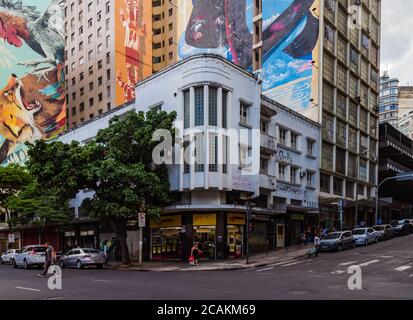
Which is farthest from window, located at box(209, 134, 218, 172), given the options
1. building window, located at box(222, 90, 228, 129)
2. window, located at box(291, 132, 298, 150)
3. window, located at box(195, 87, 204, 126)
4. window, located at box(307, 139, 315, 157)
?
window, located at box(307, 139, 315, 157)

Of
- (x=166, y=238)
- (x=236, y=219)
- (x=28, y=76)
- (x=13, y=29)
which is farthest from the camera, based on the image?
(x=13, y=29)

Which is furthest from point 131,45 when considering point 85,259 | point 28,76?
point 85,259

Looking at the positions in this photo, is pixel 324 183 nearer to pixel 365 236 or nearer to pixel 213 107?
pixel 365 236

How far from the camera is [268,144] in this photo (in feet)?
126

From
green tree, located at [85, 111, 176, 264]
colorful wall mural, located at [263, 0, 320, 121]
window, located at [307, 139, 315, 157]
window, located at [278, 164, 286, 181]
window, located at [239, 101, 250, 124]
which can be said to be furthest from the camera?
colorful wall mural, located at [263, 0, 320, 121]

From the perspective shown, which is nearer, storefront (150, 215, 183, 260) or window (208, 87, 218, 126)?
window (208, 87, 218, 126)

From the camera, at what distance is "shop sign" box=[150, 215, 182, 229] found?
35000mm

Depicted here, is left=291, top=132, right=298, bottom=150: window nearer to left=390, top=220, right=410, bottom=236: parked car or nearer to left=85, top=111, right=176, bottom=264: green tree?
left=390, top=220, right=410, bottom=236: parked car

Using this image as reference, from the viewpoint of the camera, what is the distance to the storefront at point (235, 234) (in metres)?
34.3

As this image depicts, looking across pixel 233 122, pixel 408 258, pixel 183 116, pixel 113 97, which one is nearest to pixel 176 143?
pixel 183 116

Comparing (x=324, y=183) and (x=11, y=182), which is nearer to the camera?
(x=11, y=182)

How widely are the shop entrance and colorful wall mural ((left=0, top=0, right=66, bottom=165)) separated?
5227cm

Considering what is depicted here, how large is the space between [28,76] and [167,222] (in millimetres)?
55523

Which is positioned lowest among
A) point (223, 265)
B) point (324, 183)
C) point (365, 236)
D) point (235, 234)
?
point (223, 265)
